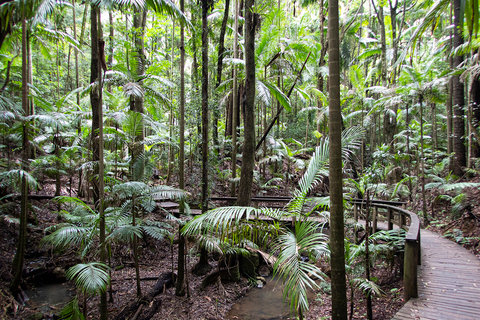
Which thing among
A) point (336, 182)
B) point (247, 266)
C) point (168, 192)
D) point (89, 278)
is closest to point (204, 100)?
point (168, 192)

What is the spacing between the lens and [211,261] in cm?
764

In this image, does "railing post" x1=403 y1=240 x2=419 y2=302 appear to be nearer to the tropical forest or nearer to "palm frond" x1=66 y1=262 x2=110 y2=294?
the tropical forest

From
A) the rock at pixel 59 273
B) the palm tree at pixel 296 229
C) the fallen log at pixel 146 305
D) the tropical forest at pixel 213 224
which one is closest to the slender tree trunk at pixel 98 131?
the tropical forest at pixel 213 224

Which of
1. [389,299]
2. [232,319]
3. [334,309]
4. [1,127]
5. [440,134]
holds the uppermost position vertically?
[440,134]

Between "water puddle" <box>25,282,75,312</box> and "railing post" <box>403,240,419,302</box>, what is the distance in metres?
6.54

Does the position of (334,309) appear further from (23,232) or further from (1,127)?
(1,127)

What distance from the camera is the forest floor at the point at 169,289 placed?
476 cm

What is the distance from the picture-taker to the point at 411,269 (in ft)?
11.9

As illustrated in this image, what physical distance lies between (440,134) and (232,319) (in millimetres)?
25593

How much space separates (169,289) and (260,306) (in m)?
2.16

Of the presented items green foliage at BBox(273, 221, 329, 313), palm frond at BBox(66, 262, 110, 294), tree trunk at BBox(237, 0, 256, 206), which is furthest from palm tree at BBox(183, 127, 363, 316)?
tree trunk at BBox(237, 0, 256, 206)

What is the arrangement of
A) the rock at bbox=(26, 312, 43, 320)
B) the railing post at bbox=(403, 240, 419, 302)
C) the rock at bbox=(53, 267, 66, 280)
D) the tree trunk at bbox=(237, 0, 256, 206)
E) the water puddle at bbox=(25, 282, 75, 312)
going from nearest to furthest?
1. the railing post at bbox=(403, 240, 419, 302)
2. the rock at bbox=(26, 312, 43, 320)
3. the water puddle at bbox=(25, 282, 75, 312)
4. the rock at bbox=(53, 267, 66, 280)
5. the tree trunk at bbox=(237, 0, 256, 206)

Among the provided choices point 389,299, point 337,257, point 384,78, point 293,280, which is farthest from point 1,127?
point 384,78

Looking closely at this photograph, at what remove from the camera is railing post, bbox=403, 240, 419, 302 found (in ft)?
11.9
